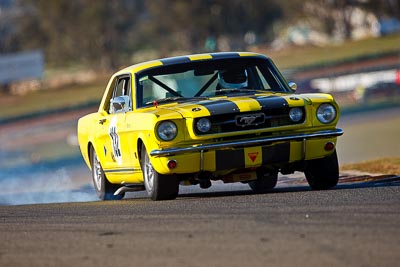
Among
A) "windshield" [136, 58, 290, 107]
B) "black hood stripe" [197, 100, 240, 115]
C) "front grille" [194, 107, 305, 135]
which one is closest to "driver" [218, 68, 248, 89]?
"windshield" [136, 58, 290, 107]

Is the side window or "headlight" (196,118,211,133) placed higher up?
the side window

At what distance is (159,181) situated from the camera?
1025 centimetres

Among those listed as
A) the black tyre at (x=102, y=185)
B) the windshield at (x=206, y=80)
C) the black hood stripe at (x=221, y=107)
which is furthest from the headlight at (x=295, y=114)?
the black tyre at (x=102, y=185)

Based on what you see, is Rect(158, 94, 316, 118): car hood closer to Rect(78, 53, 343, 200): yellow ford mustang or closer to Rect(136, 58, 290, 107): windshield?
Rect(78, 53, 343, 200): yellow ford mustang

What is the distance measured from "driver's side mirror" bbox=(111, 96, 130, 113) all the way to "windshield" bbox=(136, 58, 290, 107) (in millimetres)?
121

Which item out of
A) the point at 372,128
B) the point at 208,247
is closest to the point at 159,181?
the point at 208,247

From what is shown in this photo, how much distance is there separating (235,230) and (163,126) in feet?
8.66

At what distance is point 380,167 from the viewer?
13789 millimetres

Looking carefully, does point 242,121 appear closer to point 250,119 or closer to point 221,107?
point 250,119

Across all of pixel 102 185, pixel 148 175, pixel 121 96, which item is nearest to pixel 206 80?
pixel 121 96

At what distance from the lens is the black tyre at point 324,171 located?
1051 cm

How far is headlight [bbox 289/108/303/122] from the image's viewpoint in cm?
1015

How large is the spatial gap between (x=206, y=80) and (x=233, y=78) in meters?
0.27

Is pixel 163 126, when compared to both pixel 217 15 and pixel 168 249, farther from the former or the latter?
pixel 217 15
